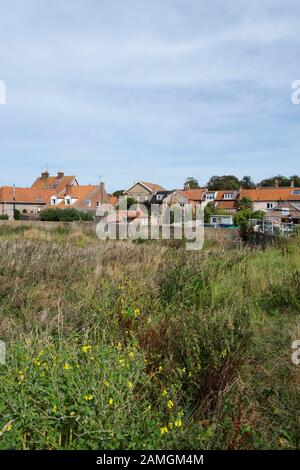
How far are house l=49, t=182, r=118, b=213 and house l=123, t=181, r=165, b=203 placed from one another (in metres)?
10.0

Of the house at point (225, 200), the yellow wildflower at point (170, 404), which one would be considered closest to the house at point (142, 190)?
the house at point (225, 200)

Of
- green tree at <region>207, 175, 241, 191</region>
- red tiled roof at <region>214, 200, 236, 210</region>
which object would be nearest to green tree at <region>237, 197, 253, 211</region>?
red tiled roof at <region>214, 200, 236, 210</region>

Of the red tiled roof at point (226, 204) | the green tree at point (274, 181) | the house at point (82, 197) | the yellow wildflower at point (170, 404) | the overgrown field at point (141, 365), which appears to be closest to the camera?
the overgrown field at point (141, 365)

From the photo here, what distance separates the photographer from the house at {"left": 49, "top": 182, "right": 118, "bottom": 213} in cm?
5394

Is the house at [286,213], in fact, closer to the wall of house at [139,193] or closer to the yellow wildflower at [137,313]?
the wall of house at [139,193]

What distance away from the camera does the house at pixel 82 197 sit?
53.9 meters

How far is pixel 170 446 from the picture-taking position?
2340 mm

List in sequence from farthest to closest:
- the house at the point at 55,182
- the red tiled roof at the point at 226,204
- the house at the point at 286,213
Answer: the red tiled roof at the point at 226,204
the house at the point at 55,182
the house at the point at 286,213

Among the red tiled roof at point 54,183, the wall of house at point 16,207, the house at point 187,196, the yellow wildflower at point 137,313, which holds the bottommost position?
the yellow wildflower at point 137,313

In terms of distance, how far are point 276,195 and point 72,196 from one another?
32.7 metres

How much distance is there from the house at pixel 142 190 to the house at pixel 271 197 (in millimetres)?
15575

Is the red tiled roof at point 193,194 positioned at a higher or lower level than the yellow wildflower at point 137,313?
higher

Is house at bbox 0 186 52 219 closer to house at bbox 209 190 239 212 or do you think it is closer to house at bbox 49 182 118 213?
house at bbox 49 182 118 213

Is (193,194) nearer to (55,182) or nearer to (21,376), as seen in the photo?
(55,182)
